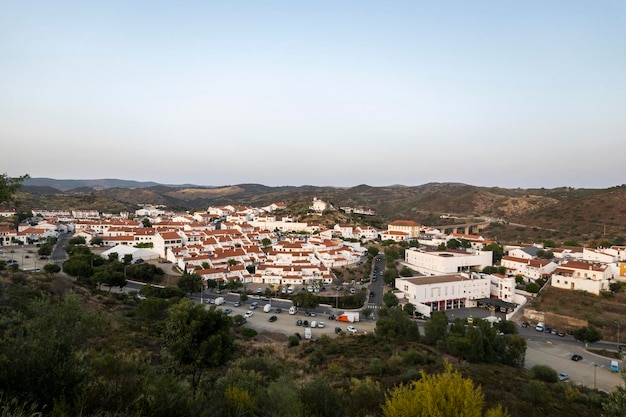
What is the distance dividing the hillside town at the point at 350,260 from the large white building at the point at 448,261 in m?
0.13

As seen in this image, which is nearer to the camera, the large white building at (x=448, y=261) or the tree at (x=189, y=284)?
the tree at (x=189, y=284)

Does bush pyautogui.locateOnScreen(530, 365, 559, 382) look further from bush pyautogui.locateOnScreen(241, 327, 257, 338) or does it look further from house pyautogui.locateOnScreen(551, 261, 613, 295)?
house pyautogui.locateOnScreen(551, 261, 613, 295)

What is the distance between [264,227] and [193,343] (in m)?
67.3

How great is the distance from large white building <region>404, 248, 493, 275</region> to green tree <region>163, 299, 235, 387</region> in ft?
131

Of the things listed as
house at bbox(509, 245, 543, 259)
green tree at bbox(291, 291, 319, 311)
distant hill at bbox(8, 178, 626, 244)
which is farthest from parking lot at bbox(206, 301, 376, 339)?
distant hill at bbox(8, 178, 626, 244)

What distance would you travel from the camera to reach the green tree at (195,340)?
1100 centimetres

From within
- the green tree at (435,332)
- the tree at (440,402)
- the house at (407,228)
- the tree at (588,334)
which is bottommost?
the tree at (588,334)

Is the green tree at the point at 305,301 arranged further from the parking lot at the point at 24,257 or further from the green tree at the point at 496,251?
the green tree at the point at 496,251

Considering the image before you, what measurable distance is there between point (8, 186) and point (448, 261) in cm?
4588

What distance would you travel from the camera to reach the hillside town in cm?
3934

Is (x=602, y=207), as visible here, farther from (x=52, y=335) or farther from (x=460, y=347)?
(x=52, y=335)

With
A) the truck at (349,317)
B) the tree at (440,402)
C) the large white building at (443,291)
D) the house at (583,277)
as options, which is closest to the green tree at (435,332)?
the truck at (349,317)

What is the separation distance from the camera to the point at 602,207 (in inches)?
2859

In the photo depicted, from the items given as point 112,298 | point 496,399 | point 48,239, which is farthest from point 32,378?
point 48,239
